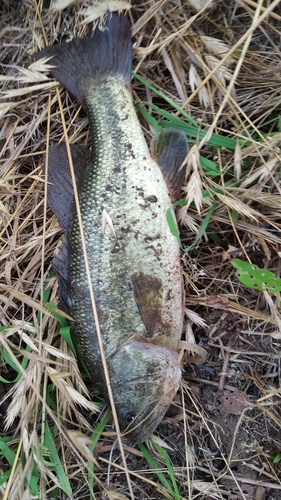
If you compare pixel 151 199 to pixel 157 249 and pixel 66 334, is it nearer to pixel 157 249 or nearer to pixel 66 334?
pixel 157 249

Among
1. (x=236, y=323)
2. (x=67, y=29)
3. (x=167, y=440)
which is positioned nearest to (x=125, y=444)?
(x=167, y=440)

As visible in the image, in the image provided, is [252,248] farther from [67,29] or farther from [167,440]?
[67,29]

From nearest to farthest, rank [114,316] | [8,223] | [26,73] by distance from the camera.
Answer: [114,316] < [26,73] < [8,223]

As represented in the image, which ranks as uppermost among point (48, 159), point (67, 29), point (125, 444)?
point (67, 29)

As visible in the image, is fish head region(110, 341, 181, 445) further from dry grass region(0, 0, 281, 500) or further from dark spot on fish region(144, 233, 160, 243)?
dark spot on fish region(144, 233, 160, 243)

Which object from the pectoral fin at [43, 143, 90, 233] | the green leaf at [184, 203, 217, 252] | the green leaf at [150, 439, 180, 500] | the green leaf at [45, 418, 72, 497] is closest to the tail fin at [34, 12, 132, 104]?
the pectoral fin at [43, 143, 90, 233]

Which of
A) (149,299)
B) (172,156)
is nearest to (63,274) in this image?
(149,299)

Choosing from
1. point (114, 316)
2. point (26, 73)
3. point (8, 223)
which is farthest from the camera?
point (8, 223)

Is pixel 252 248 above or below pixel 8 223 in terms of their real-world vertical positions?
below
